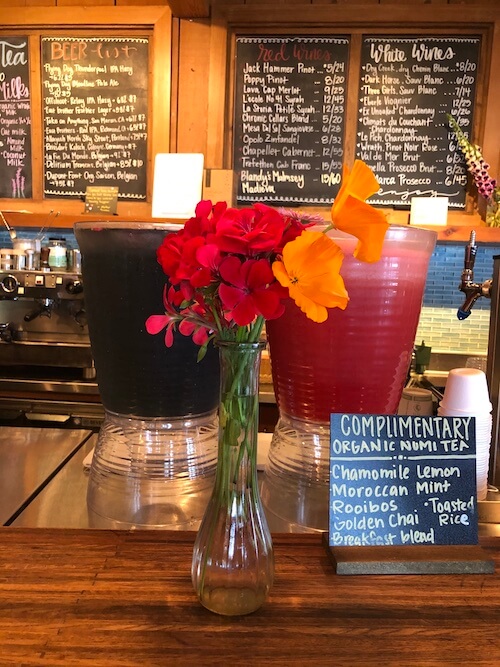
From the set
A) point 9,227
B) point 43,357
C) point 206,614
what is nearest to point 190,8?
point 9,227

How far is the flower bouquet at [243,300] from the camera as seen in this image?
1.58ft

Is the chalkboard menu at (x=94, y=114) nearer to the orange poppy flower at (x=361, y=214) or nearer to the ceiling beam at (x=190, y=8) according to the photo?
the ceiling beam at (x=190, y=8)

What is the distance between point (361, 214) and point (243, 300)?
0.13 meters

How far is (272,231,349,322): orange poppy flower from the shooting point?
48 centimetres

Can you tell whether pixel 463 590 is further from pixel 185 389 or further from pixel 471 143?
pixel 471 143

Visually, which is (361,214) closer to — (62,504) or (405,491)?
(405,491)

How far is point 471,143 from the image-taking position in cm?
247

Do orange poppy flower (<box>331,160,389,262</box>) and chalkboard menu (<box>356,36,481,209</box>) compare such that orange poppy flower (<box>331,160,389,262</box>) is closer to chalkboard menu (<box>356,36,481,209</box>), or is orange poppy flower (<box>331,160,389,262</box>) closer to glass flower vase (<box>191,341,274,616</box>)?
glass flower vase (<box>191,341,274,616</box>)

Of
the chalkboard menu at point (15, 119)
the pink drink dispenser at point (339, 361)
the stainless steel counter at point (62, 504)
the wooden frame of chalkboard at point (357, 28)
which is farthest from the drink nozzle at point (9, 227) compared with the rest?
the pink drink dispenser at point (339, 361)

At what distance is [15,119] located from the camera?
265 cm

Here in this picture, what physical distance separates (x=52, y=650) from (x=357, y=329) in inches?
18.2

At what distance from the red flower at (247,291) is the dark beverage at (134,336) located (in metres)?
0.25

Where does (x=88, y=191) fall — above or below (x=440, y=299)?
above

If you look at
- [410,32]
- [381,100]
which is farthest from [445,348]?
[410,32]
